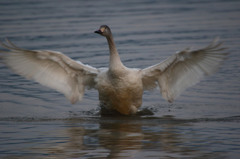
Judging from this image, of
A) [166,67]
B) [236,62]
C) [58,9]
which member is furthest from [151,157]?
[58,9]

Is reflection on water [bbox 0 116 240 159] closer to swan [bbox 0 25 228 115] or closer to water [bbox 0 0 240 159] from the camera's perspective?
water [bbox 0 0 240 159]

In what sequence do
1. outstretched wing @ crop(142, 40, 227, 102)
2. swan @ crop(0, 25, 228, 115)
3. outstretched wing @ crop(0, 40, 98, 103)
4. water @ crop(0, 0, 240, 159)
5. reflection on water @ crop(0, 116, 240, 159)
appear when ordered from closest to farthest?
reflection on water @ crop(0, 116, 240, 159) → water @ crop(0, 0, 240, 159) → outstretched wing @ crop(142, 40, 227, 102) → swan @ crop(0, 25, 228, 115) → outstretched wing @ crop(0, 40, 98, 103)

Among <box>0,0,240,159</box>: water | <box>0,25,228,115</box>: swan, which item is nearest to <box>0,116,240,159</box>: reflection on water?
<box>0,0,240,159</box>: water

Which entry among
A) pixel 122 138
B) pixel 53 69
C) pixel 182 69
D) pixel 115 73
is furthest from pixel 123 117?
pixel 122 138

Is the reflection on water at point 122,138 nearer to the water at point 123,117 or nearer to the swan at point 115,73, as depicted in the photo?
the water at point 123,117

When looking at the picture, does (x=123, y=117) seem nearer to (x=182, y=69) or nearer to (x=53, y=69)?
(x=182, y=69)

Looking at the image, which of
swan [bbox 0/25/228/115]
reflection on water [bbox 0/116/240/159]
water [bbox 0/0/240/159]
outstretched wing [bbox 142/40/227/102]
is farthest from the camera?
swan [bbox 0/25/228/115]

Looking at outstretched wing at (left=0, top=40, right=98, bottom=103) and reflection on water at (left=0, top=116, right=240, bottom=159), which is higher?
outstretched wing at (left=0, top=40, right=98, bottom=103)

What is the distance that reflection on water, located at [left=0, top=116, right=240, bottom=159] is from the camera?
23.7 feet

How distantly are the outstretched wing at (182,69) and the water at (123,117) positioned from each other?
1.79 feet

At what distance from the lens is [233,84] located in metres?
11.4

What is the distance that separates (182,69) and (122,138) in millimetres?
2155

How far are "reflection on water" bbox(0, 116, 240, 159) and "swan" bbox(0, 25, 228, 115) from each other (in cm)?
51

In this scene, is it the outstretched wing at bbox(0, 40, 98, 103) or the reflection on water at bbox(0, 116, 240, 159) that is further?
the outstretched wing at bbox(0, 40, 98, 103)
